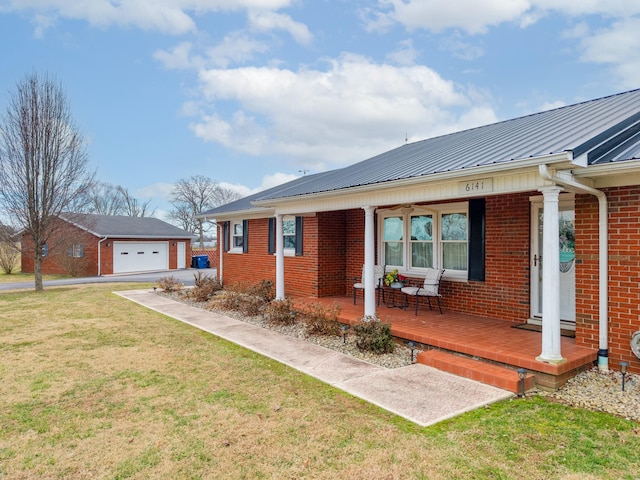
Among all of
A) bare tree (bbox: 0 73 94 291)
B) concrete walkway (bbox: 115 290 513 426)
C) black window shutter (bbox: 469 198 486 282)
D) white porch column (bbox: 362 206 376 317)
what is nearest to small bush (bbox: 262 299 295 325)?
concrete walkway (bbox: 115 290 513 426)

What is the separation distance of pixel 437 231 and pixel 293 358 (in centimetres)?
429

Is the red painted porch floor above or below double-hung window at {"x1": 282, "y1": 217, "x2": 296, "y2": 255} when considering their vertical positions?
below

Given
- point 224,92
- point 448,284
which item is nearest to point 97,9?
point 224,92

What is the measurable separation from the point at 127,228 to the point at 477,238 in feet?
82.4

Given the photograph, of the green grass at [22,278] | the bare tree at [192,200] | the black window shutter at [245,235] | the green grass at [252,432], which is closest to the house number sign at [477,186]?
the green grass at [252,432]

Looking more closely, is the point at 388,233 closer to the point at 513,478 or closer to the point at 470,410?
the point at 470,410

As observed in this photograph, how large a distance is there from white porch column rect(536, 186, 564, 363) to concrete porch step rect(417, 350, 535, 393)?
1.35 ft

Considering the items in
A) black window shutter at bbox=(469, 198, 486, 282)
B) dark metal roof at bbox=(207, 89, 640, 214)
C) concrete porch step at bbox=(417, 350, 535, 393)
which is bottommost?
concrete porch step at bbox=(417, 350, 535, 393)

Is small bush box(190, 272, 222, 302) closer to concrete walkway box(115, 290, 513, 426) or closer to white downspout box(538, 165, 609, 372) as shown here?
concrete walkway box(115, 290, 513, 426)

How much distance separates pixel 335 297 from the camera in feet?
35.7

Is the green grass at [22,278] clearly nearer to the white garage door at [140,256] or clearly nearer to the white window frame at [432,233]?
the white garage door at [140,256]

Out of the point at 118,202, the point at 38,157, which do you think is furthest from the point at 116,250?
the point at 118,202

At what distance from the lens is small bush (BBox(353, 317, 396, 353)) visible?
6.40 meters

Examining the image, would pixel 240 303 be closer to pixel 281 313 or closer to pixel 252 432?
pixel 281 313
